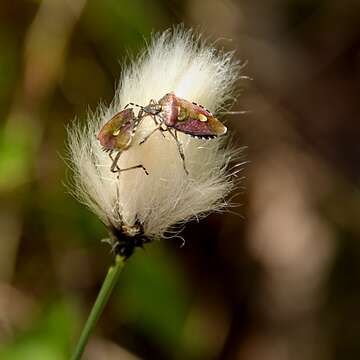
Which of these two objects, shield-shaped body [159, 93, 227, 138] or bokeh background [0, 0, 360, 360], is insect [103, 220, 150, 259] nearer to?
shield-shaped body [159, 93, 227, 138]

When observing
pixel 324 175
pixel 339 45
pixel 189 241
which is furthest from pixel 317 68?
pixel 189 241

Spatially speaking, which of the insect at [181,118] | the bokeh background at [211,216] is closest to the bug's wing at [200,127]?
the insect at [181,118]

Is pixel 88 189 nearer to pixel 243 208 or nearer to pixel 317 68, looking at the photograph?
pixel 243 208

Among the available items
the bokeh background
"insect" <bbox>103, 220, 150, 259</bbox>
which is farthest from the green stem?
the bokeh background

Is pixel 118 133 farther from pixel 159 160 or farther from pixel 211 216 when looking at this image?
pixel 211 216

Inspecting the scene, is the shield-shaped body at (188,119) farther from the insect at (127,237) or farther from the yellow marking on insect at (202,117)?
the insect at (127,237)

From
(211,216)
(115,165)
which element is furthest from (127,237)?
(211,216)
